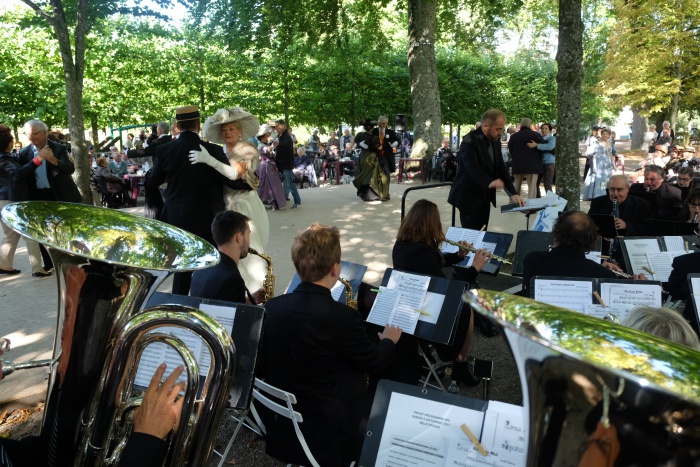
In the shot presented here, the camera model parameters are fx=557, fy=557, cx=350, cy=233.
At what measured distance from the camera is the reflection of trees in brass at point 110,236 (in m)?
1.94

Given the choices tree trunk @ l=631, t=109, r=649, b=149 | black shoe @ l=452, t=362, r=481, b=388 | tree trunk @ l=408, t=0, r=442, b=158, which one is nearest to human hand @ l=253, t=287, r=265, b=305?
black shoe @ l=452, t=362, r=481, b=388

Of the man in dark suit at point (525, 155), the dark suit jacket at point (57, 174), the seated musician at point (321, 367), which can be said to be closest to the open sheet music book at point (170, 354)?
the seated musician at point (321, 367)

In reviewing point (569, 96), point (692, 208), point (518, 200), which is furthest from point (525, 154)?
point (692, 208)

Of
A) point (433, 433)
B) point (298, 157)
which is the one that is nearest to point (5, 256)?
point (433, 433)

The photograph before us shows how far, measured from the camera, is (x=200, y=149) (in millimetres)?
4297

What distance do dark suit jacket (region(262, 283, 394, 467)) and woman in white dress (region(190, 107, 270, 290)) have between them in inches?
89.3

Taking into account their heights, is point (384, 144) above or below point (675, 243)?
above

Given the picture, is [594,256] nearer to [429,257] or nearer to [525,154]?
[429,257]

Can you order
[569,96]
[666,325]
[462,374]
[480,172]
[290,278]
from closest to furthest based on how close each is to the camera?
[666,325], [462,374], [480,172], [290,278], [569,96]

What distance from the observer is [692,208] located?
4.77 m

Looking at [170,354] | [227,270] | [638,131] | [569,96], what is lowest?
[170,354]

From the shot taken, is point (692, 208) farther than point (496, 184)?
No

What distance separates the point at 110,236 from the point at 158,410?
75 cm

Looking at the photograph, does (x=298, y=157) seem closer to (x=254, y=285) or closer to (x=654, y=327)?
(x=254, y=285)
